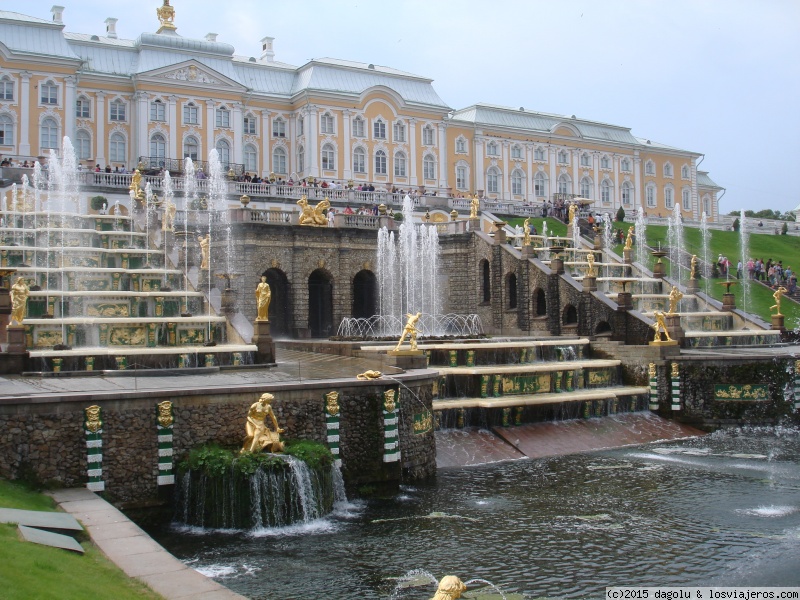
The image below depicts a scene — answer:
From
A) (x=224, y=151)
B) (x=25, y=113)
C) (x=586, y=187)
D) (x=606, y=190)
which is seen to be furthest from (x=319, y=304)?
(x=606, y=190)

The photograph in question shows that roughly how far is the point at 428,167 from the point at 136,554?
59322 millimetres

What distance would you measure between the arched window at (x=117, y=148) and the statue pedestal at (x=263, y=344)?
38.9 meters

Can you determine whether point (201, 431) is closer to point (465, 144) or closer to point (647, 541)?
point (647, 541)

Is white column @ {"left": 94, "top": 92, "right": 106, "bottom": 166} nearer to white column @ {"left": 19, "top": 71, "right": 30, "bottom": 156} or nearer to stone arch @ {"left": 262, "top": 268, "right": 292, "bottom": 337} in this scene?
white column @ {"left": 19, "top": 71, "right": 30, "bottom": 156}

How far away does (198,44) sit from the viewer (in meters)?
60.5

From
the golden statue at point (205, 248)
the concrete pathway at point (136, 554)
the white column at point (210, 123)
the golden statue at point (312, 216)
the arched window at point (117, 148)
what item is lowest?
the concrete pathway at point (136, 554)

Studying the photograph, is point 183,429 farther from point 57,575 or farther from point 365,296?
point 365,296

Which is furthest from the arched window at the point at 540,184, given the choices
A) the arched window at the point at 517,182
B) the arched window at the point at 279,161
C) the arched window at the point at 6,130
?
the arched window at the point at 6,130

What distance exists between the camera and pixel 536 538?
14539 mm

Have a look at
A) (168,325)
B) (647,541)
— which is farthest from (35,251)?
(647,541)

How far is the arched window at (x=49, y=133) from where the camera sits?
177 ft

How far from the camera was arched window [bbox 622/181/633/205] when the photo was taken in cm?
8219

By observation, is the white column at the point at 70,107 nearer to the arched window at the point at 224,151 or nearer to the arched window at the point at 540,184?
the arched window at the point at 224,151

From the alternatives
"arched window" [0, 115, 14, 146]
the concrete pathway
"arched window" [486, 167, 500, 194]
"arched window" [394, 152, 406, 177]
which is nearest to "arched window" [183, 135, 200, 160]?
"arched window" [0, 115, 14, 146]
